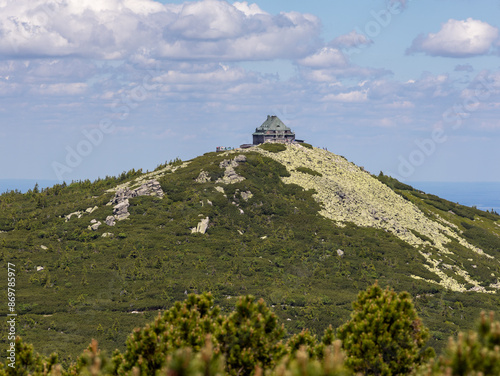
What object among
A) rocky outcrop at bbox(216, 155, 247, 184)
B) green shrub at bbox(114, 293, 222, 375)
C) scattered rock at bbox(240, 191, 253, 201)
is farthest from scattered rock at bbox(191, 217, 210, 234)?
green shrub at bbox(114, 293, 222, 375)

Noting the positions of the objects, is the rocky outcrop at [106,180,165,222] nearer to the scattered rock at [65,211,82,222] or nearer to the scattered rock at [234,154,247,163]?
the scattered rock at [65,211,82,222]

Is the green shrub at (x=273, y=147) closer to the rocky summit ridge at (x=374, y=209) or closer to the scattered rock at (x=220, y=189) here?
the rocky summit ridge at (x=374, y=209)

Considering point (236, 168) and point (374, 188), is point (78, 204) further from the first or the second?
point (374, 188)

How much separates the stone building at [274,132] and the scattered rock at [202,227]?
54.7m

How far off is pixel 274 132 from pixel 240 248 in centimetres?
6261

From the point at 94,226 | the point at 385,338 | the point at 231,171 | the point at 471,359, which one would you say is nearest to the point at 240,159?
the point at 231,171

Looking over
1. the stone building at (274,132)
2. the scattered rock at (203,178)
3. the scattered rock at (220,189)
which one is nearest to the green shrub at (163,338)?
the scattered rock at (220,189)

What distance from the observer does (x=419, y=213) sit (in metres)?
154

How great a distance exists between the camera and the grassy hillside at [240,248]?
97.1 metres

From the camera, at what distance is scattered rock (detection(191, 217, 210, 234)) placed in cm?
12481

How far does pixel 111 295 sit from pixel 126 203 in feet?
102

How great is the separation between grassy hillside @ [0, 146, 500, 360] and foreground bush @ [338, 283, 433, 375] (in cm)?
4700

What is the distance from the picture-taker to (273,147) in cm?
16125

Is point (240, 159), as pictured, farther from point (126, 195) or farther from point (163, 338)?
point (163, 338)
